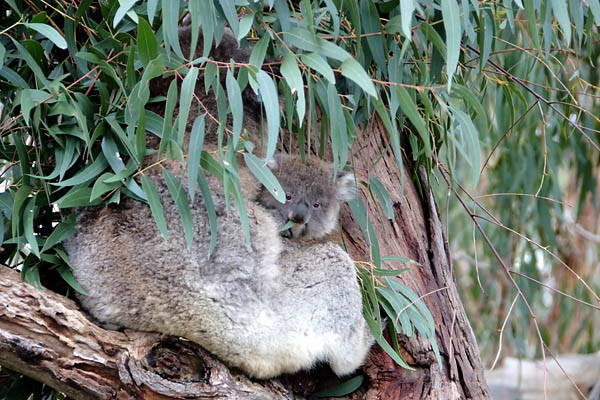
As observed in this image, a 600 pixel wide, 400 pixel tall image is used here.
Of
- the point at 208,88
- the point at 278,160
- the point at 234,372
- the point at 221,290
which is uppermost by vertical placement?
the point at 208,88

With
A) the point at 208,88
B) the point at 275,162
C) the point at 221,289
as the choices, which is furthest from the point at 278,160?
the point at 208,88

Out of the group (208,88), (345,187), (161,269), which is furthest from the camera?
(345,187)

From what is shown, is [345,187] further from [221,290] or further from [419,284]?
[221,290]

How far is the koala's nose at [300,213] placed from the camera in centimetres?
276

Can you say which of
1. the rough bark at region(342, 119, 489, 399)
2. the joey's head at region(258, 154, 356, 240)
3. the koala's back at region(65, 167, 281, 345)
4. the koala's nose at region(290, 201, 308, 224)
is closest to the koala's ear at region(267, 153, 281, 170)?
the joey's head at region(258, 154, 356, 240)

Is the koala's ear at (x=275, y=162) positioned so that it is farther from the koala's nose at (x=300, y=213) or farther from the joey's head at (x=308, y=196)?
the koala's nose at (x=300, y=213)

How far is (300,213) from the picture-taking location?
2781 millimetres

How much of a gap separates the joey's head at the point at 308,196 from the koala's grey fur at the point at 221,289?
0.22 meters

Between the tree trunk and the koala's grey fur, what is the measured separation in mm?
81

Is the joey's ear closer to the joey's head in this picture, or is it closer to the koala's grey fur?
the joey's head

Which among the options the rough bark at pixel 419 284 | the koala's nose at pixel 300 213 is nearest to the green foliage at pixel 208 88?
the rough bark at pixel 419 284

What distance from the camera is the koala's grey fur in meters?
2.36

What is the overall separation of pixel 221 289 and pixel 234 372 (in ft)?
0.93

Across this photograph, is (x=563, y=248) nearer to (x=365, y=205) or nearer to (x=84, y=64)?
(x=365, y=205)
